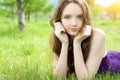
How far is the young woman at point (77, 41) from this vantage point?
4832mm

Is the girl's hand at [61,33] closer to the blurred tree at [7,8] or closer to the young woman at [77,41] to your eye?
the young woman at [77,41]

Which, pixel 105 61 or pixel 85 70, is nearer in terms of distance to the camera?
pixel 85 70

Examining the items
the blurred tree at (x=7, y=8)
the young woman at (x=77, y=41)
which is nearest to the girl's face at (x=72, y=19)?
the young woman at (x=77, y=41)

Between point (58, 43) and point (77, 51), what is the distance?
16.6 inches

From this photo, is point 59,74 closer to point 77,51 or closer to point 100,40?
point 77,51

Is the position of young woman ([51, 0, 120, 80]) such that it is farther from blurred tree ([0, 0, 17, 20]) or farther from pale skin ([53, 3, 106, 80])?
blurred tree ([0, 0, 17, 20])

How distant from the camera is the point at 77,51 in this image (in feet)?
15.9

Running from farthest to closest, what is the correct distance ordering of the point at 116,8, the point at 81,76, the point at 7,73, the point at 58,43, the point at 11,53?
1. the point at 116,8
2. the point at 11,53
3. the point at 7,73
4. the point at 58,43
5. the point at 81,76

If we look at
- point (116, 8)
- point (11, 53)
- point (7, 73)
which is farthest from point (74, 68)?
point (116, 8)

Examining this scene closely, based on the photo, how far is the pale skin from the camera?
4.82 meters

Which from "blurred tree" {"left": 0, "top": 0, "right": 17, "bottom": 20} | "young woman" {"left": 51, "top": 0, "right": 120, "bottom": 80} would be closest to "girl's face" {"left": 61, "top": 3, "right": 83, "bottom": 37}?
"young woman" {"left": 51, "top": 0, "right": 120, "bottom": 80}

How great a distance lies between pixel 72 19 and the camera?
4805 mm

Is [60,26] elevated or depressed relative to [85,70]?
elevated

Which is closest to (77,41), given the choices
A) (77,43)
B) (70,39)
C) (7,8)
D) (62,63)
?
(77,43)
